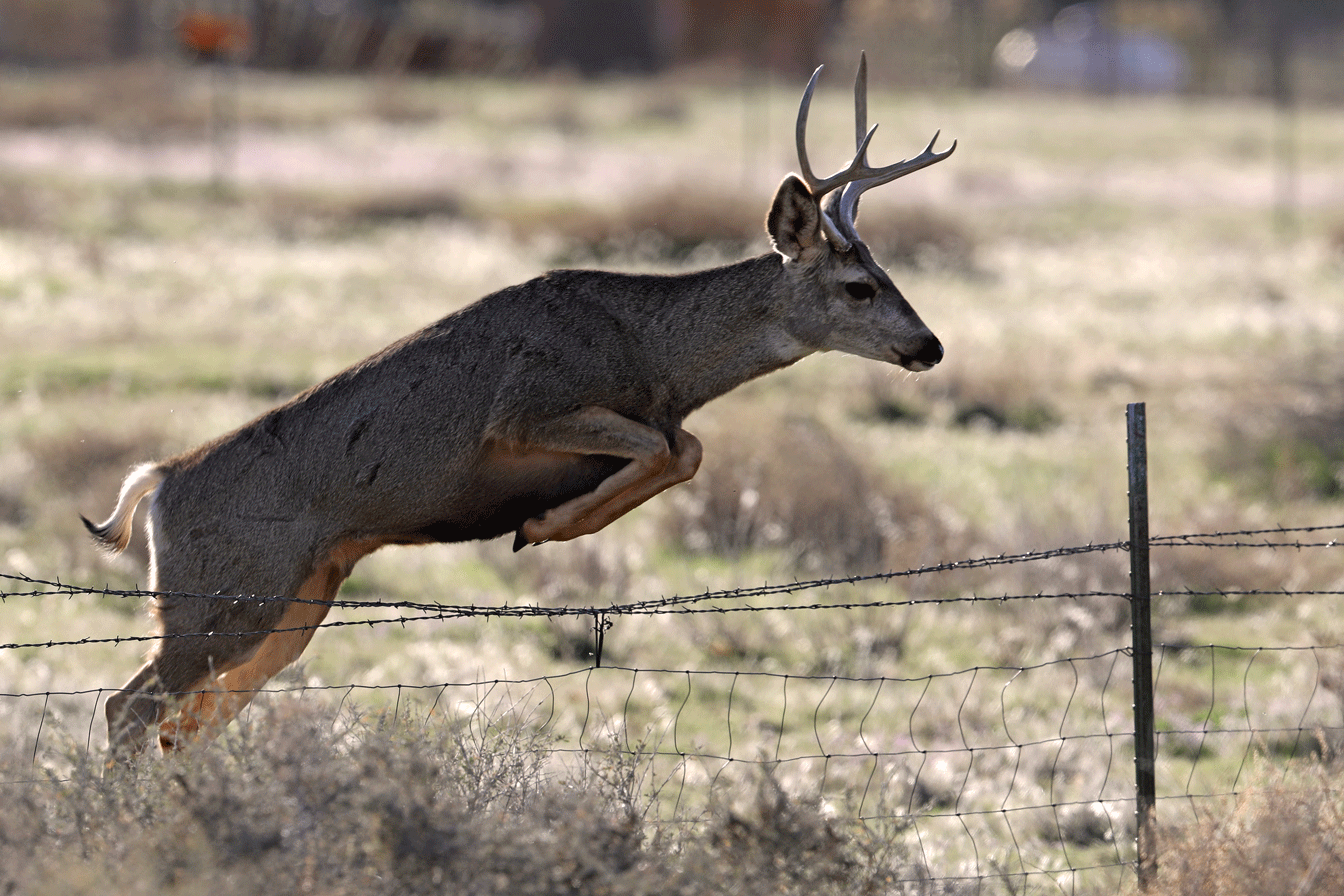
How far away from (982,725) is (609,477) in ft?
11.8

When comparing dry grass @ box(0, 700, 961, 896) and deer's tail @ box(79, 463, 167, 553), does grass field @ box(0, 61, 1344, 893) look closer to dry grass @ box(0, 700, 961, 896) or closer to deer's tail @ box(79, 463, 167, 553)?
dry grass @ box(0, 700, 961, 896)

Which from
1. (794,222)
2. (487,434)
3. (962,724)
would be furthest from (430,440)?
(962,724)

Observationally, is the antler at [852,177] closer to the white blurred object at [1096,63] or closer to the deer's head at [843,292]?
the deer's head at [843,292]

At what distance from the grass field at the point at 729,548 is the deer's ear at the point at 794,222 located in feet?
5.58

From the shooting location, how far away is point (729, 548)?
40.0 ft

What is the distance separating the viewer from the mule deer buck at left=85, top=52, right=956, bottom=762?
6.32m

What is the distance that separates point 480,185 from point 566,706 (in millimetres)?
23358

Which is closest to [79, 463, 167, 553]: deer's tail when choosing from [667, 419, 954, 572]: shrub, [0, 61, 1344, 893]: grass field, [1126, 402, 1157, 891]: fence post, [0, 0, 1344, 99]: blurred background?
[0, 61, 1344, 893]: grass field

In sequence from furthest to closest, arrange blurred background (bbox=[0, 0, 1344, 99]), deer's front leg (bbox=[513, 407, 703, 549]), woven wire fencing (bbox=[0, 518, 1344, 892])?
blurred background (bbox=[0, 0, 1344, 99]) < woven wire fencing (bbox=[0, 518, 1344, 892]) < deer's front leg (bbox=[513, 407, 703, 549])

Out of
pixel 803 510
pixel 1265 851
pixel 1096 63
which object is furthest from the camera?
pixel 1096 63

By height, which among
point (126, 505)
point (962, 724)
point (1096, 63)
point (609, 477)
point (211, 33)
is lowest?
point (962, 724)

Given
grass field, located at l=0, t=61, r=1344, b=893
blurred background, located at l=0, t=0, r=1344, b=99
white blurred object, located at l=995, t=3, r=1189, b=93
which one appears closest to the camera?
grass field, located at l=0, t=61, r=1344, b=893

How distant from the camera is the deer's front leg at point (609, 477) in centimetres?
620

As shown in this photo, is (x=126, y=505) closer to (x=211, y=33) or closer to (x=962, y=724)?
(x=962, y=724)
